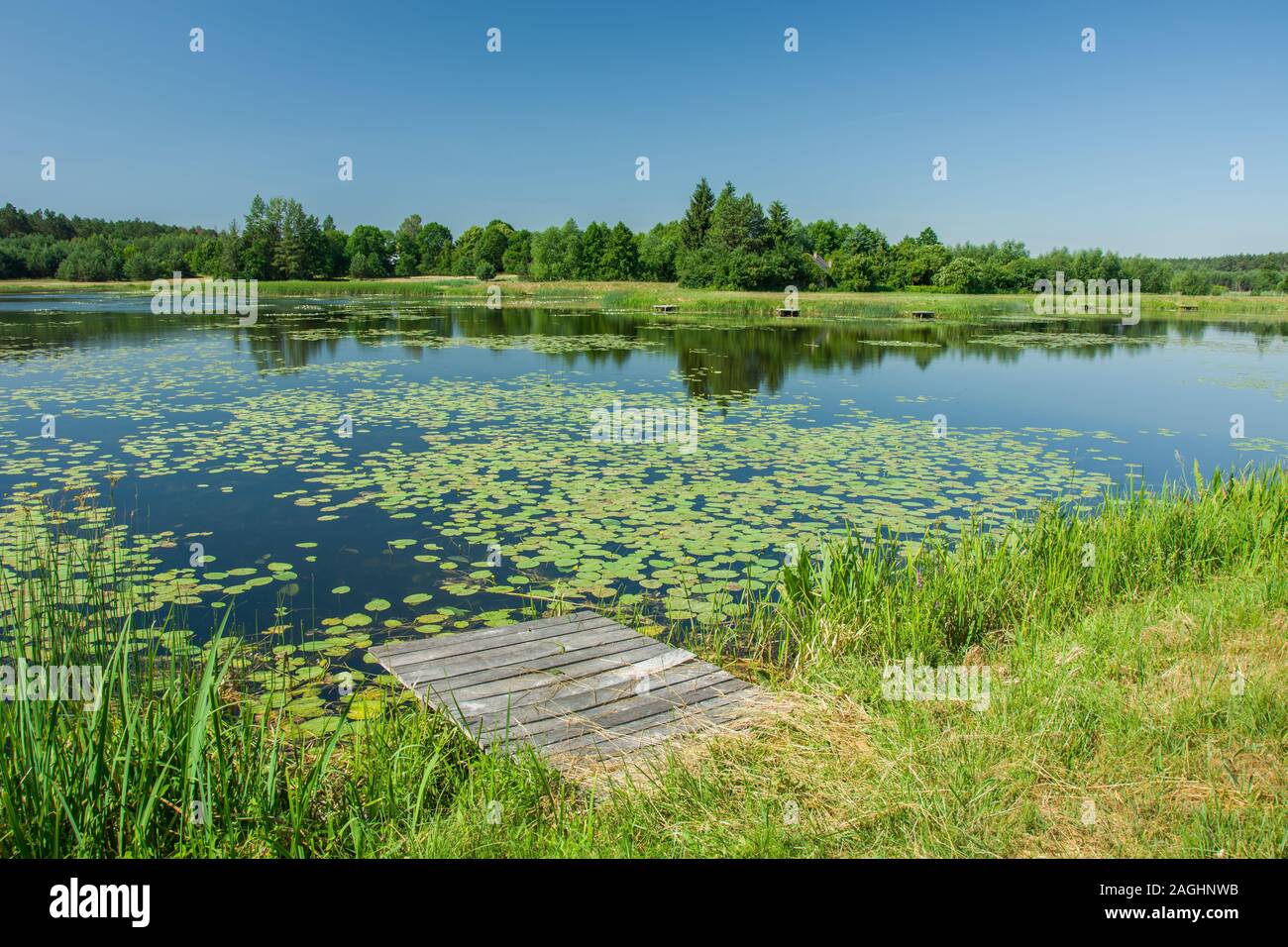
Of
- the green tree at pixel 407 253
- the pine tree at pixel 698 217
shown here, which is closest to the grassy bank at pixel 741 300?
the pine tree at pixel 698 217

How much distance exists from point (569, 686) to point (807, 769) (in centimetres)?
114

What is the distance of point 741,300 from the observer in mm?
34719

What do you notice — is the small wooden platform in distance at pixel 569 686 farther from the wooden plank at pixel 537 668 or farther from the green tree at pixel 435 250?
the green tree at pixel 435 250

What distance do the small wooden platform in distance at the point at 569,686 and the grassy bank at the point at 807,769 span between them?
Answer: 6.8 inches

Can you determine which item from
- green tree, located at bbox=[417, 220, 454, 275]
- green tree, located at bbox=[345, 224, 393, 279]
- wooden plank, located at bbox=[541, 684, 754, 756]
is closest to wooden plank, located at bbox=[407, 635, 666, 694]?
wooden plank, located at bbox=[541, 684, 754, 756]

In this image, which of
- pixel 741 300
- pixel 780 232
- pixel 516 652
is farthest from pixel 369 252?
pixel 516 652

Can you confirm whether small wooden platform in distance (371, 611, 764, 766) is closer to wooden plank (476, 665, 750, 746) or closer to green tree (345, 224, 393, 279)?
wooden plank (476, 665, 750, 746)

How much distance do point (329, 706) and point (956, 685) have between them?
2.56 meters

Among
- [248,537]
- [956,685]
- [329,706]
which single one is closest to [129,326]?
[248,537]

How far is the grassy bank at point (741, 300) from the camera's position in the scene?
110ft

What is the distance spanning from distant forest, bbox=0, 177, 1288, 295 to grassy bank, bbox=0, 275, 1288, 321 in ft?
16.6

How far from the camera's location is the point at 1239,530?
471 cm

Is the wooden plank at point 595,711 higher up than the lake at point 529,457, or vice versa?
the lake at point 529,457

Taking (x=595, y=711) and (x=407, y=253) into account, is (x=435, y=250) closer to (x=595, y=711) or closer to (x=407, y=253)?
(x=407, y=253)
